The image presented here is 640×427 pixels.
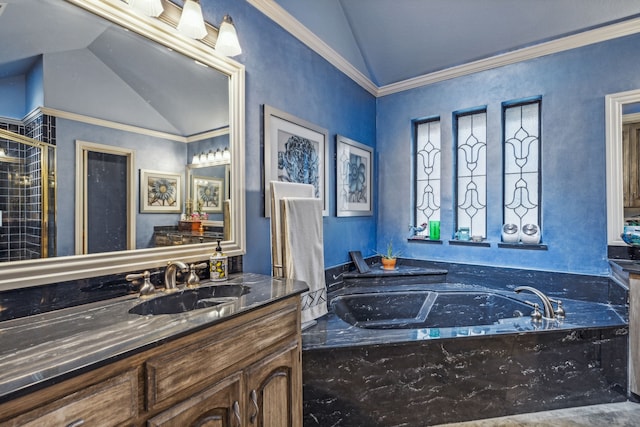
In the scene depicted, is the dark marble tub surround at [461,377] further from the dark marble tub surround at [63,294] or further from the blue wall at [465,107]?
the dark marble tub surround at [63,294]

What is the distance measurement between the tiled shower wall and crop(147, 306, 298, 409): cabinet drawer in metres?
0.67

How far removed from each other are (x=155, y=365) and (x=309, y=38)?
93.1 inches

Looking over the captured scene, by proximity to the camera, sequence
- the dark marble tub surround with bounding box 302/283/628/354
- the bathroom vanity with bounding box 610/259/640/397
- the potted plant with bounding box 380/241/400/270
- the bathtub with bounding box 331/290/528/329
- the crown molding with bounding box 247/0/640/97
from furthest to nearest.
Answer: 1. the potted plant with bounding box 380/241/400/270
2. the bathtub with bounding box 331/290/528/329
3. the crown molding with bounding box 247/0/640/97
4. the bathroom vanity with bounding box 610/259/640/397
5. the dark marble tub surround with bounding box 302/283/628/354

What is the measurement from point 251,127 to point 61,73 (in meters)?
0.95

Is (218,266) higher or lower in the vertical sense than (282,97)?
lower

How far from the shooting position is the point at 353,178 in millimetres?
3051

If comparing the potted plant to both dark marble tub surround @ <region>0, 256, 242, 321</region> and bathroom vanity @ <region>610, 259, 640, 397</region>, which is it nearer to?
bathroom vanity @ <region>610, 259, 640, 397</region>

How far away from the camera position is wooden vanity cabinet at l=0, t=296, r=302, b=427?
70 centimetres

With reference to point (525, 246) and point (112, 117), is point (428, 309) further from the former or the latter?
point (112, 117)

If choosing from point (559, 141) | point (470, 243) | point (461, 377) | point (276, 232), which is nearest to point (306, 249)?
point (276, 232)

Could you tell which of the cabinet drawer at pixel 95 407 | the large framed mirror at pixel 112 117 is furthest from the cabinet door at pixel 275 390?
the large framed mirror at pixel 112 117

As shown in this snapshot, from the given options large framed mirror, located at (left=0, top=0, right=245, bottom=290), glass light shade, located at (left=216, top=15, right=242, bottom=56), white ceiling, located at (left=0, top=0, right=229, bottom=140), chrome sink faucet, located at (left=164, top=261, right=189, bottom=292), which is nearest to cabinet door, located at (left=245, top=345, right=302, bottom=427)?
chrome sink faucet, located at (left=164, top=261, right=189, bottom=292)

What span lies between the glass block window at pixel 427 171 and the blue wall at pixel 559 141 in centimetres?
12

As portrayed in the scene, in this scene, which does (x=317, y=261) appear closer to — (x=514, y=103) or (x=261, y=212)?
(x=261, y=212)
